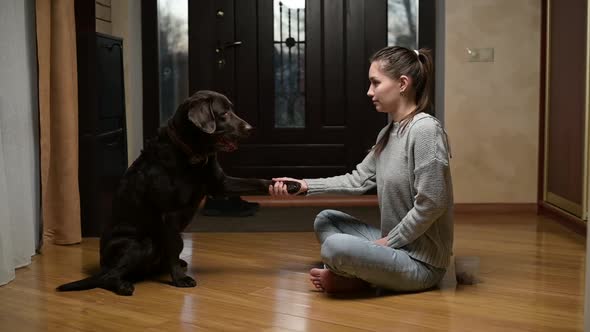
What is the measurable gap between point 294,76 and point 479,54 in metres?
1.46

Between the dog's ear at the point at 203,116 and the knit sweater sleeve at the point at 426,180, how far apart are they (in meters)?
0.70

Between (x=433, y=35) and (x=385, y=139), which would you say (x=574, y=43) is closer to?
(x=433, y=35)

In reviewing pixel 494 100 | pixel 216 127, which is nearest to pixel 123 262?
pixel 216 127

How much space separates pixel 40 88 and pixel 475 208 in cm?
269

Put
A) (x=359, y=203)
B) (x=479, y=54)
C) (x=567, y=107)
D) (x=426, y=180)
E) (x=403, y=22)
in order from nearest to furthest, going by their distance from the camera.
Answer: (x=426, y=180), (x=567, y=107), (x=479, y=54), (x=359, y=203), (x=403, y=22)

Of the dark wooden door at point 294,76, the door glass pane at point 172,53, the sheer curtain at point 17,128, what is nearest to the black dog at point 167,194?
the sheer curtain at point 17,128

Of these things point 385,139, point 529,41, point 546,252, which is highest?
point 529,41

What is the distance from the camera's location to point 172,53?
220 inches

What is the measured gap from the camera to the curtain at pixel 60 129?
3.49 meters

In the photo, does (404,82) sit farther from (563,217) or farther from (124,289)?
(563,217)

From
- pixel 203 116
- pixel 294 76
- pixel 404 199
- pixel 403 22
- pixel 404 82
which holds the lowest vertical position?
pixel 404 199

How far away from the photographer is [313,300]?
2541 mm

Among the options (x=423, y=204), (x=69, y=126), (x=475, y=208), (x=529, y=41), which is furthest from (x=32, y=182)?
(x=529, y=41)

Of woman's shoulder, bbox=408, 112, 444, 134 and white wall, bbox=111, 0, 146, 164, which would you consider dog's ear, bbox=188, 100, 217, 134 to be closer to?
woman's shoulder, bbox=408, 112, 444, 134
